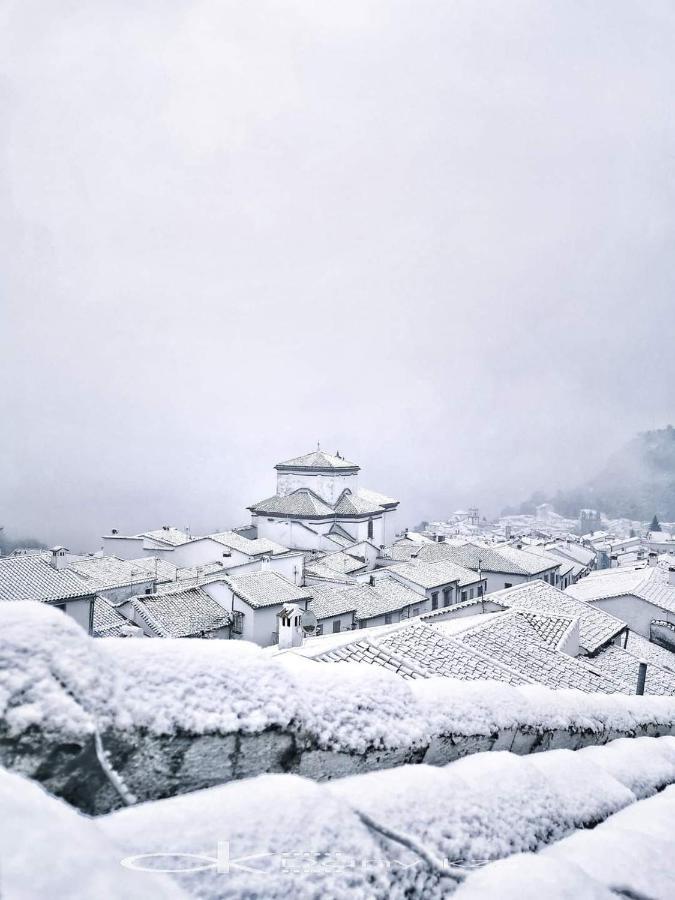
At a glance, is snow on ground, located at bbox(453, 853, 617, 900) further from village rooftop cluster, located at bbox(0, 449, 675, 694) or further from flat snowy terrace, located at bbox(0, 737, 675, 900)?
village rooftop cluster, located at bbox(0, 449, 675, 694)

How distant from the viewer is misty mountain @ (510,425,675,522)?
88.1 meters

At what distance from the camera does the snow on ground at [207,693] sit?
98cm

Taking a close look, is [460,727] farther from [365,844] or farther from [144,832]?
[144,832]

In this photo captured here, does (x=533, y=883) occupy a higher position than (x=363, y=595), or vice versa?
(x=533, y=883)

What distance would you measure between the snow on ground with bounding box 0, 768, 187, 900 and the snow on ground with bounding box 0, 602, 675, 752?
210 mm

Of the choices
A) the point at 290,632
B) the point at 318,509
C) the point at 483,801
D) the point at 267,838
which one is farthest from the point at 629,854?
the point at 318,509

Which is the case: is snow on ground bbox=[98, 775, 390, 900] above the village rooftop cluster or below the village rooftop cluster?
above

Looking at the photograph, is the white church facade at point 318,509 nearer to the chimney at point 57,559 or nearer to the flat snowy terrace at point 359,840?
the chimney at point 57,559

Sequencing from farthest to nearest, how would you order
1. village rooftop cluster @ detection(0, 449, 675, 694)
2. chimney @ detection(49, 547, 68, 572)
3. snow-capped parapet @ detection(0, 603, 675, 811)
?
chimney @ detection(49, 547, 68, 572), village rooftop cluster @ detection(0, 449, 675, 694), snow-capped parapet @ detection(0, 603, 675, 811)

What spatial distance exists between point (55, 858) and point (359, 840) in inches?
22.9

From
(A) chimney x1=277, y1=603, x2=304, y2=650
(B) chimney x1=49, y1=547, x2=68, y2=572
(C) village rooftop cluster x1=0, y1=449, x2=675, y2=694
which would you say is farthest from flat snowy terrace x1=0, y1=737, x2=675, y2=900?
(B) chimney x1=49, y1=547, x2=68, y2=572

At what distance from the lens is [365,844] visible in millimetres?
1015

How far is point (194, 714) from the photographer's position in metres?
1.13

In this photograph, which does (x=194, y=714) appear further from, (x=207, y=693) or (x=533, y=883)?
(x=533, y=883)
